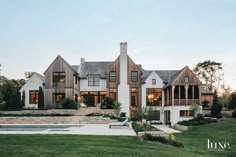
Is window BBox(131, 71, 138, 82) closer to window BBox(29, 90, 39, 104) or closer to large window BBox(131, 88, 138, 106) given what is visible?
large window BBox(131, 88, 138, 106)

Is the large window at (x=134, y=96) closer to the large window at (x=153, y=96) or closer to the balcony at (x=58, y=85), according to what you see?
the large window at (x=153, y=96)

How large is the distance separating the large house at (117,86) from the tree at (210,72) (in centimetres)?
1943

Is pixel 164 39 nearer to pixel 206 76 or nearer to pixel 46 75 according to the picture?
pixel 46 75

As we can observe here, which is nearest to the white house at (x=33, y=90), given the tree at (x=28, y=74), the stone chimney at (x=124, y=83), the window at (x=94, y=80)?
the window at (x=94, y=80)

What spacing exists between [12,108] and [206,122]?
76.5ft

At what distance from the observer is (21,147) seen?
37.5 ft

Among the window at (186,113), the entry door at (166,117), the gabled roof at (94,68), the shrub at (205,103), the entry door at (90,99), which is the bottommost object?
the entry door at (166,117)

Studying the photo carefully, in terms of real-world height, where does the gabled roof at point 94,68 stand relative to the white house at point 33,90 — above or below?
above

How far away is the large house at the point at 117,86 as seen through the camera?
41875mm

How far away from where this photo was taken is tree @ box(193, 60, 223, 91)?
63156 mm

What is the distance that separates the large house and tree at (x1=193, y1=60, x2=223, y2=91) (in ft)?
63.7

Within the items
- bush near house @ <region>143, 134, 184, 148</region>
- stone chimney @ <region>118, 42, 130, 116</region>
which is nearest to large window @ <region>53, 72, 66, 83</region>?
→ stone chimney @ <region>118, 42, 130, 116</region>

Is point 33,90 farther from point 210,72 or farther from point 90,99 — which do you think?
point 210,72

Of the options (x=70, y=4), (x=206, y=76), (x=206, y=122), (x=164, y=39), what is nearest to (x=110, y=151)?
(x=70, y=4)
